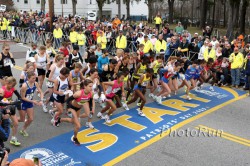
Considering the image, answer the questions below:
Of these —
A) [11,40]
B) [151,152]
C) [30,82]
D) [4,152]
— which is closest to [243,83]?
[151,152]

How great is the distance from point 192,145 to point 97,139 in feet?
7.23

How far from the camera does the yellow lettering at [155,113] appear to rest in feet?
26.5

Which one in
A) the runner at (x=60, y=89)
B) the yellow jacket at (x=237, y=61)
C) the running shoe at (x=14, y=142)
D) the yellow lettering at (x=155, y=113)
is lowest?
the running shoe at (x=14, y=142)

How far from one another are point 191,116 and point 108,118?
2495 mm

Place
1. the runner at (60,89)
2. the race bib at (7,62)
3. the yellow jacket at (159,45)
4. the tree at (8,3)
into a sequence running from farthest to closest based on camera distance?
the tree at (8,3) < the yellow jacket at (159,45) < the race bib at (7,62) < the runner at (60,89)

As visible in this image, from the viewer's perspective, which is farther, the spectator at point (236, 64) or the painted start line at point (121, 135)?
the spectator at point (236, 64)

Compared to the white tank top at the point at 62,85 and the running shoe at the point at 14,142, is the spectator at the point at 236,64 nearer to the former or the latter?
the white tank top at the point at 62,85

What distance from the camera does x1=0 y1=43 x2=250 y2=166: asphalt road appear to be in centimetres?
590

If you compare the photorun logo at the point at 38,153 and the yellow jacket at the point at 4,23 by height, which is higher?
the yellow jacket at the point at 4,23

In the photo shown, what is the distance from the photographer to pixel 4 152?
4363 mm

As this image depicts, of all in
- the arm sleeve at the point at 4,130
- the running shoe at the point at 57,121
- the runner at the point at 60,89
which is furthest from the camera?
→ the running shoe at the point at 57,121

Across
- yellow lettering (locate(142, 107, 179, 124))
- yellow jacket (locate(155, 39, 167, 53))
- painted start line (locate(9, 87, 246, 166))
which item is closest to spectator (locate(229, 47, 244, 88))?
painted start line (locate(9, 87, 246, 166))

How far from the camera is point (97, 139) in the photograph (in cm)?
672

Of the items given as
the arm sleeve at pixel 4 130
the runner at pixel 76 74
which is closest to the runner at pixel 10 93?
the arm sleeve at pixel 4 130
